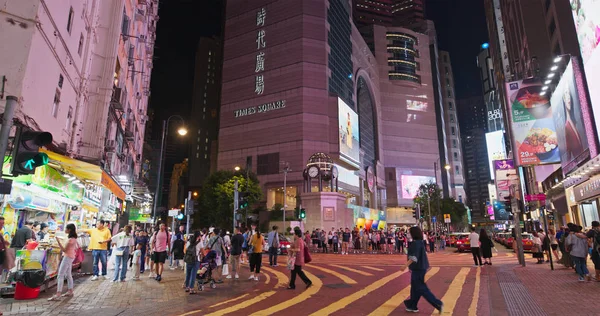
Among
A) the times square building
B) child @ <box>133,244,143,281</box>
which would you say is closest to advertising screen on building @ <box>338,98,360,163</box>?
the times square building

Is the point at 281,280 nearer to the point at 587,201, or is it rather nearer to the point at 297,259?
the point at 297,259

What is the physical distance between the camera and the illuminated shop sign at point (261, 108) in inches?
2508

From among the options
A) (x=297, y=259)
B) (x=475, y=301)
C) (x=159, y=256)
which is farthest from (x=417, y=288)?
(x=159, y=256)

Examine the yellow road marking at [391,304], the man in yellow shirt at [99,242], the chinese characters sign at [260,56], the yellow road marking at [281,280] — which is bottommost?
the yellow road marking at [391,304]

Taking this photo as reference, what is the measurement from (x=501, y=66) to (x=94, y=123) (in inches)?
2756

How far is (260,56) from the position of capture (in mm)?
68812

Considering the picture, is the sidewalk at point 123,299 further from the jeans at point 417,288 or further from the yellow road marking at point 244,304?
the jeans at point 417,288

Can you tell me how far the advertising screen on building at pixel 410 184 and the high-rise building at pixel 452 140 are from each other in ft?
85.8

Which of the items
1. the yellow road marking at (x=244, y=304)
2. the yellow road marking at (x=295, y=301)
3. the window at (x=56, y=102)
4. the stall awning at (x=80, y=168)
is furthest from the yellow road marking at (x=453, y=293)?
the window at (x=56, y=102)

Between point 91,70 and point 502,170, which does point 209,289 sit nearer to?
point 91,70

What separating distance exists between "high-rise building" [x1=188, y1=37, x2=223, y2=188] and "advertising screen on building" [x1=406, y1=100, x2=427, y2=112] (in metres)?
56.8

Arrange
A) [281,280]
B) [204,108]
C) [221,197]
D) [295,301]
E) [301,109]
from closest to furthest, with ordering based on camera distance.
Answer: [295,301] → [281,280] → [221,197] → [301,109] → [204,108]

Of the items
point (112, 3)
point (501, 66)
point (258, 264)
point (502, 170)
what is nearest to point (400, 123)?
point (501, 66)

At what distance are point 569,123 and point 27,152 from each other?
27351mm
